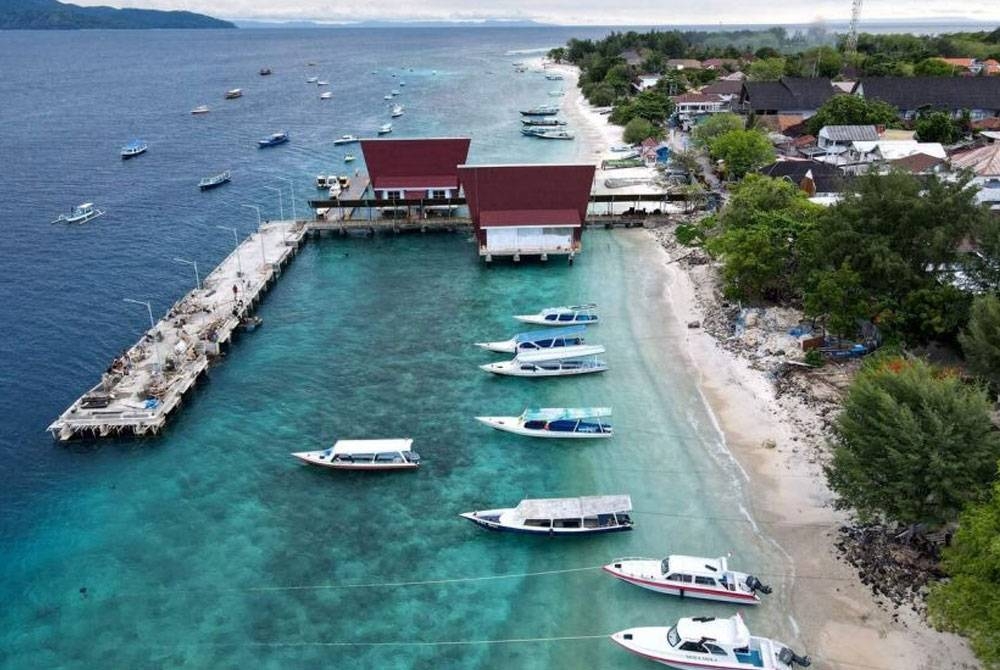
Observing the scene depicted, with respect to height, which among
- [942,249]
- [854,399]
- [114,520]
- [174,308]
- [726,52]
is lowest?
[114,520]

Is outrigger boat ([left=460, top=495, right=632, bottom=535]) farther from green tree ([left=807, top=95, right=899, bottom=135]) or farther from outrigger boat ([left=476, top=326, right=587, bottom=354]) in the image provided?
green tree ([left=807, top=95, right=899, bottom=135])

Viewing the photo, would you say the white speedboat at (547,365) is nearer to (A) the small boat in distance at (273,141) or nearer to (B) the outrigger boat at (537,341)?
(B) the outrigger boat at (537,341)

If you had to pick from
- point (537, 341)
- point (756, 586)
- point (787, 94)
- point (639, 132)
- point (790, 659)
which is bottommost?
point (790, 659)

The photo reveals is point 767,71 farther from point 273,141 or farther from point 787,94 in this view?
point 273,141

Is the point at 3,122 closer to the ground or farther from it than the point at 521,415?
farther from it

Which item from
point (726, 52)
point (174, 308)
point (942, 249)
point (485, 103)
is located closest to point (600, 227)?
point (942, 249)

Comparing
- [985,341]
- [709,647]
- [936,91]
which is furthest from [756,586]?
[936,91]

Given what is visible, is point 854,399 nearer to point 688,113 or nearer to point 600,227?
point 600,227
